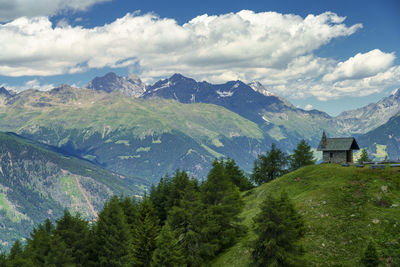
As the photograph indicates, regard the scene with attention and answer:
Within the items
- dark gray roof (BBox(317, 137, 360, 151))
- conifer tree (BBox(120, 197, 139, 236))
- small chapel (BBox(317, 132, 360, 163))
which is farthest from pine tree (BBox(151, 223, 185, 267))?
dark gray roof (BBox(317, 137, 360, 151))

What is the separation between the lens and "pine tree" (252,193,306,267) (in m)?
41.8

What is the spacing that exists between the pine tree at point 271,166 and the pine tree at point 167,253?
255 feet

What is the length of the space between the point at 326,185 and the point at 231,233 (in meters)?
21.5

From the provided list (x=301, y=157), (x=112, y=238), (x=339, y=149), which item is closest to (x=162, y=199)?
(x=112, y=238)

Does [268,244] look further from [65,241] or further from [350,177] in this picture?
[65,241]

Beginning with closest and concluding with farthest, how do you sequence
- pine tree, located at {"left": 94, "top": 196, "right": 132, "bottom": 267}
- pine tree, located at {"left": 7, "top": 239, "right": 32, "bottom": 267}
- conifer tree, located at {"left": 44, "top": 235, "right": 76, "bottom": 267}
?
conifer tree, located at {"left": 44, "top": 235, "right": 76, "bottom": 267} < pine tree, located at {"left": 94, "top": 196, "right": 132, "bottom": 267} < pine tree, located at {"left": 7, "top": 239, "right": 32, "bottom": 267}

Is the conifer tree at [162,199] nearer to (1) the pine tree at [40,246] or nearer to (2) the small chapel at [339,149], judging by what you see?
(1) the pine tree at [40,246]

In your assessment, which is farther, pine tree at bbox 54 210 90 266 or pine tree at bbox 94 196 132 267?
pine tree at bbox 54 210 90 266

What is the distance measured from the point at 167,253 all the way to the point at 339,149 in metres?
55.0

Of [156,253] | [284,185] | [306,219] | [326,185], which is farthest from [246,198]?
[156,253]

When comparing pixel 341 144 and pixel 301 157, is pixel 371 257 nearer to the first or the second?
pixel 341 144

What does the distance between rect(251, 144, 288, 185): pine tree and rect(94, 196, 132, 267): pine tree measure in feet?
229

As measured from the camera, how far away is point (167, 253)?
50.0 m

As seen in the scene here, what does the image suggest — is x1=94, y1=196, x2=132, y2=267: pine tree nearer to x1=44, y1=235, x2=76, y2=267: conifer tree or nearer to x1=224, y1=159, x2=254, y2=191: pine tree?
x1=44, y1=235, x2=76, y2=267: conifer tree
